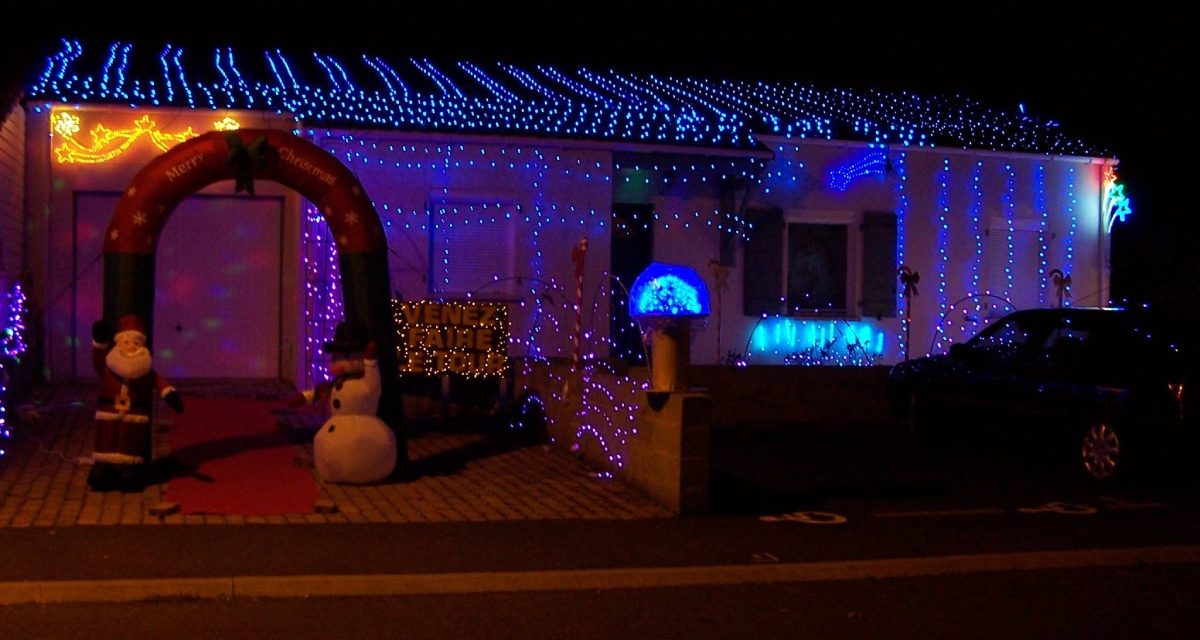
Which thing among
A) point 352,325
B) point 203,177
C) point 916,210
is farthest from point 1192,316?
point 203,177

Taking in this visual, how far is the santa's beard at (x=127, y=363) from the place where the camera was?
989 centimetres

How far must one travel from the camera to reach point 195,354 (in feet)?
52.7

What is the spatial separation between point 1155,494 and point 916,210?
7709 mm

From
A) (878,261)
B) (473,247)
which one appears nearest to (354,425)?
(473,247)

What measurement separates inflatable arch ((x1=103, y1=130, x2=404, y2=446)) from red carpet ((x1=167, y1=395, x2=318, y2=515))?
1077mm

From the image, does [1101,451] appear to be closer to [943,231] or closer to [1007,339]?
[1007,339]

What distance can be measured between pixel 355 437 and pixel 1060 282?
12.1 metres

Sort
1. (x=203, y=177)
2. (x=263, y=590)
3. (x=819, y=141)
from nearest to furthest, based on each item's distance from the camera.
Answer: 1. (x=263, y=590)
2. (x=203, y=177)
3. (x=819, y=141)

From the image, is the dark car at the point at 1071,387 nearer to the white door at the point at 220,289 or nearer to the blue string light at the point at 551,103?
the blue string light at the point at 551,103

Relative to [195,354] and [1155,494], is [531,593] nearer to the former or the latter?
[1155,494]

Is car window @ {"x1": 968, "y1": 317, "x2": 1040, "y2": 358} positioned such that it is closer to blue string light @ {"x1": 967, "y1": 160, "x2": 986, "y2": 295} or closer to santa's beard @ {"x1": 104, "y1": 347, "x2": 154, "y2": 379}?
blue string light @ {"x1": 967, "y1": 160, "x2": 986, "y2": 295}

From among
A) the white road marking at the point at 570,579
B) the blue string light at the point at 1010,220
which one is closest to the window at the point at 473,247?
the blue string light at the point at 1010,220

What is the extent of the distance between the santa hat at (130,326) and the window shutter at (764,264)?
9.49 m

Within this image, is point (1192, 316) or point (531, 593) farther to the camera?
point (1192, 316)
